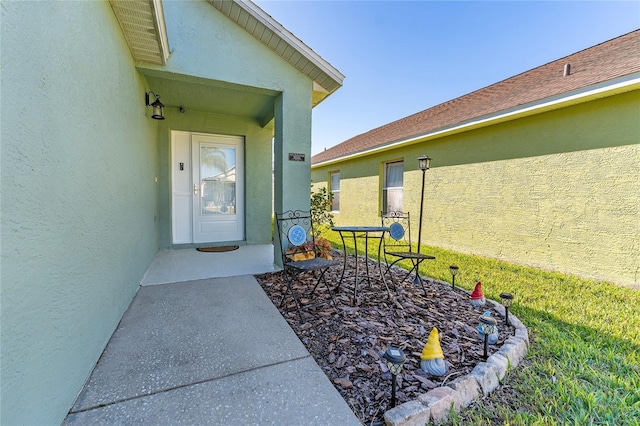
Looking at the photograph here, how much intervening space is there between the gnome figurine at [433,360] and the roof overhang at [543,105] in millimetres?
4306

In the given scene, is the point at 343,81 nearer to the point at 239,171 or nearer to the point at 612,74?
the point at 239,171

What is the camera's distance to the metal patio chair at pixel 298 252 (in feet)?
9.41

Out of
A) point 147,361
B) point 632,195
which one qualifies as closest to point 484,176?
point 632,195

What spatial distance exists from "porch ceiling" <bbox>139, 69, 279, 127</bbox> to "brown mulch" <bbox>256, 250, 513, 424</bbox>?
2.91 meters

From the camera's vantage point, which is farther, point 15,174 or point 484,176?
point 484,176

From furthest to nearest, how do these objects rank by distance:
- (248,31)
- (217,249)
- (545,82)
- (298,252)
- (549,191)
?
(217,249) → (545,82) → (549,191) → (298,252) → (248,31)

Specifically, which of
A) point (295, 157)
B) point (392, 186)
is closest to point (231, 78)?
point (295, 157)

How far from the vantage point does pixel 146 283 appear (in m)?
→ 3.36

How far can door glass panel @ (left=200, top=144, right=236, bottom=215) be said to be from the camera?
5539 mm

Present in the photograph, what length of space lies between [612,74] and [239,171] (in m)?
6.22

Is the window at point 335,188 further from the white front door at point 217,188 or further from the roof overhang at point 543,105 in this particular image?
the white front door at point 217,188

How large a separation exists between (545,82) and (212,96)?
6017mm

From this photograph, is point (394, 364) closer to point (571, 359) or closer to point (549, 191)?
point (571, 359)

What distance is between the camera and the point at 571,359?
1.98 meters
